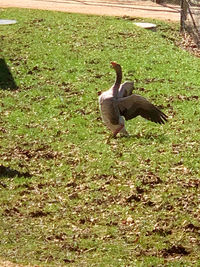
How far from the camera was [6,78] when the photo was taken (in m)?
16.5

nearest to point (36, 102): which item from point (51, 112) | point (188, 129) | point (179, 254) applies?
point (51, 112)

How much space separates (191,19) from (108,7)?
404 centimetres

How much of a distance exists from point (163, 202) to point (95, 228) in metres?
1.09

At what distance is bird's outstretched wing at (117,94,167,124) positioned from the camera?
35.5 ft

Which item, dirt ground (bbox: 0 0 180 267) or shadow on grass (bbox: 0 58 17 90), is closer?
shadow on grass (bbox: 0 58 17 90)

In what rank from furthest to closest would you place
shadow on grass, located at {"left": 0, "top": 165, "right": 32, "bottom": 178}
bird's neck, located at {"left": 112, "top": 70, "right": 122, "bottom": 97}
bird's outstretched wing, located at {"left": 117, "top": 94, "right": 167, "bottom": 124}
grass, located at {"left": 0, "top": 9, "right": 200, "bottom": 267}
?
shadow on grass, located at {"left": 0, "top": 165, "right": 32, "bottom": 178} → bird's outstretched wing, located at {"left": 117, "top": 94, "right": 167, "bottom": 124} → bird's neck, located at {"left": 112, "top": 70, "right": 122, "bottom": 97} → grass, located at {"left": 0, "top": 9, "right": 200, "bottom": 267}

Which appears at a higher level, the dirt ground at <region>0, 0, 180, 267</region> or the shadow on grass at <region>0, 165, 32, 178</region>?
the shadow on grass at <region>0, 165, 32, 178</region>

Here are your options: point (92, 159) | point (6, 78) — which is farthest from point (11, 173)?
point (6, 78)

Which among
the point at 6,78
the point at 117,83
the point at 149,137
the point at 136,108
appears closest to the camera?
the point at 117,83

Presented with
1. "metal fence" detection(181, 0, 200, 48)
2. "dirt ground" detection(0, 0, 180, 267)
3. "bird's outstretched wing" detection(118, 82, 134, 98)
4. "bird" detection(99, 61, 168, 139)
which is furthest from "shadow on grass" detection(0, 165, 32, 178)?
"dirt ground" detection(0, 0, 180, 267)

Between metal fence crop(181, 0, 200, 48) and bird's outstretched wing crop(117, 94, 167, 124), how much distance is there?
Answer: 875 centimetres

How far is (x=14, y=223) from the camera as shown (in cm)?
957

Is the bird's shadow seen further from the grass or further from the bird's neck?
the bird's neck

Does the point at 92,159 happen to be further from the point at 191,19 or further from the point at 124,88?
the point at 191,19
